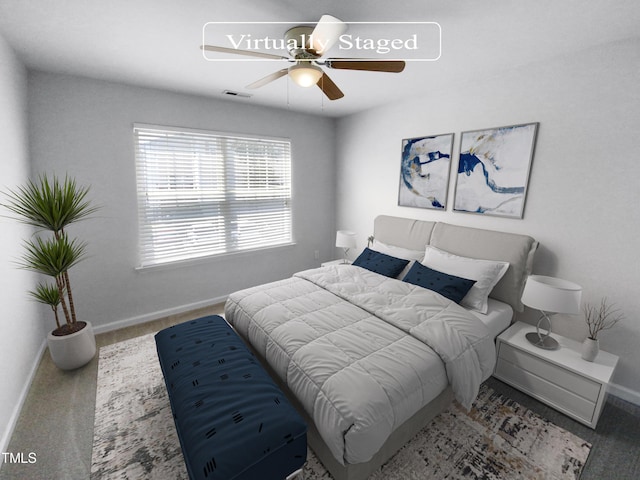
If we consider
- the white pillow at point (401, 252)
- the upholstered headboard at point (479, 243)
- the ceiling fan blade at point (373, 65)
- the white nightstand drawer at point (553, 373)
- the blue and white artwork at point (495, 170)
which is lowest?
the white nightstand drawer at point (553, 373)

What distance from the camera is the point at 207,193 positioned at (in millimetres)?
3480

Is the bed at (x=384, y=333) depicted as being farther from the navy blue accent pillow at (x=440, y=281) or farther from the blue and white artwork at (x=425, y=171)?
the blue and white artwork at (x=425, y=171)

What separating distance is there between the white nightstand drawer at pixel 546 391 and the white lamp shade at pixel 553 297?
54 cm

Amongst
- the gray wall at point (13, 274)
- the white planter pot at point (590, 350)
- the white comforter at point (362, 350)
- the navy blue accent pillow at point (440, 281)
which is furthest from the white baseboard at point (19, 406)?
the white planter pot at point (590, 350)

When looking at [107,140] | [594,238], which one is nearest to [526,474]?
[594,238]

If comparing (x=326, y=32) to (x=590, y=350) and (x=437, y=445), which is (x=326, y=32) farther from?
(x=590, y=350)

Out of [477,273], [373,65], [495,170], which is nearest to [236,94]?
[373,65]

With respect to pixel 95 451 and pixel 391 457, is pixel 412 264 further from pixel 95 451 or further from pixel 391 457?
pixel 95 451

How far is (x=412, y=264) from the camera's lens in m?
3.02

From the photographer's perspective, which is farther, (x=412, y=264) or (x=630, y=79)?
(x=412, y=264)

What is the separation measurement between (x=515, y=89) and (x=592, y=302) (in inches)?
75.5

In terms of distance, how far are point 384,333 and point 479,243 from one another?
5.07 ft

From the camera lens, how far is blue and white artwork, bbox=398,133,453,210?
314 cm

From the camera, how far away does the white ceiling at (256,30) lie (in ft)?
5.35
